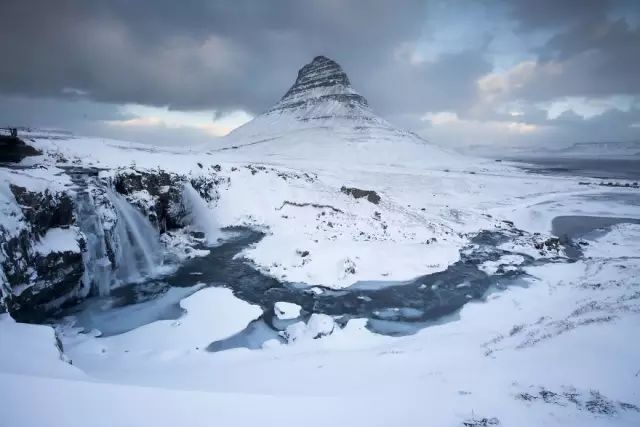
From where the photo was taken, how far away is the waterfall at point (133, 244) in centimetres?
1711

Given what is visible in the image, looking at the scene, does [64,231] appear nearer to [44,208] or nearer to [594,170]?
[44,208]

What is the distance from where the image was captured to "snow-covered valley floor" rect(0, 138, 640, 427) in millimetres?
5434

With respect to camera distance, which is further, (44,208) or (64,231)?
(64,231)

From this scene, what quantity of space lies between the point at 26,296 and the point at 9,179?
481 cm

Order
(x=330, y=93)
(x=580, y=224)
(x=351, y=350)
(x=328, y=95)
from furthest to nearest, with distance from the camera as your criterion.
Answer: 1. (x=330, y=93)
2. (x=328, y=95)
3. (x=580, y=224)
4. (x=351, y=350)

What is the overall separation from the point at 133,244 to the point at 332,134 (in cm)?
12018

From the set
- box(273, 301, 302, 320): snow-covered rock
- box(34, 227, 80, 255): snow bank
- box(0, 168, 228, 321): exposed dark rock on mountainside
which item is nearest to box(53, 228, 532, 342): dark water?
box(273, 301, 302, 320): snow-covered rock

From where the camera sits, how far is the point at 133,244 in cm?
1847

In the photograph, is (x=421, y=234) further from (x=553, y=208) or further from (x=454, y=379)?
(x=553, y=208)

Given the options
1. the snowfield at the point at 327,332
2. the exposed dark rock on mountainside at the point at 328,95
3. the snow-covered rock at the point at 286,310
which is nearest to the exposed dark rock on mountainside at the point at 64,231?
the snowfield at the point at 327,332

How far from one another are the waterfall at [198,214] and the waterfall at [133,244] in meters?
4.65

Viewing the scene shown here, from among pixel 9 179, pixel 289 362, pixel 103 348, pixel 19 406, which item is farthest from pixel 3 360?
pixel 9 179

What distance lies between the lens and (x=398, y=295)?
1636 centimetres

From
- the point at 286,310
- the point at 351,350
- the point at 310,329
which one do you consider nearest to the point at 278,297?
the point at 286,310
